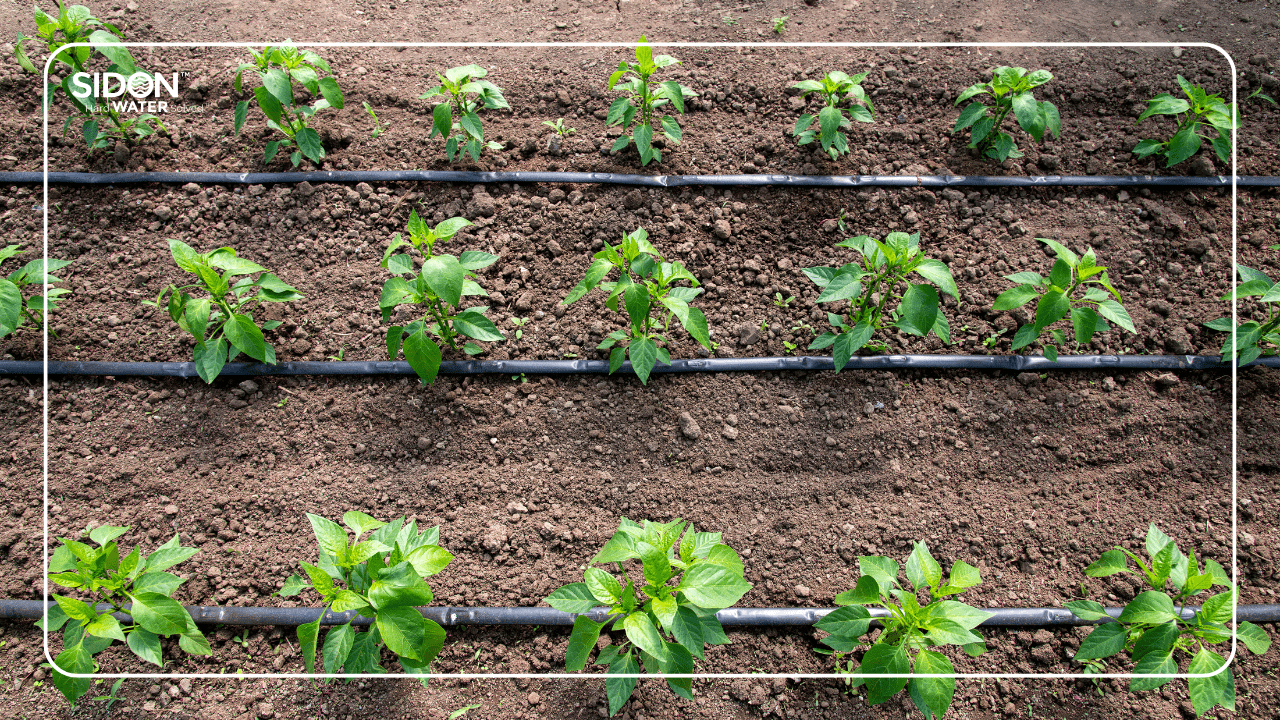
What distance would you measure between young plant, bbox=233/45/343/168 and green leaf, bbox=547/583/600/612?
2.43 meters

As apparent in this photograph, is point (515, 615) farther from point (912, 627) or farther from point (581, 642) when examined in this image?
point (912, 627)

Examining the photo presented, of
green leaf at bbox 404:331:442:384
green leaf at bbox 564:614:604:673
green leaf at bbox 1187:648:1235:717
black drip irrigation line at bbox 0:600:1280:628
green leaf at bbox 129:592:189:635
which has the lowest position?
black drip irrigation line at bbox 0:600:1280:628

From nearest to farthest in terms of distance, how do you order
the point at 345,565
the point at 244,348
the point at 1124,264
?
1. the point at 345,565
2. the point at 244,348
3. the point at 1124,264

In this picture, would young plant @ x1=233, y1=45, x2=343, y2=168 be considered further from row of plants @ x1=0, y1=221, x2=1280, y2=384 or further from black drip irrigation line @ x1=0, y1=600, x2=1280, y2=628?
black drip irrigation line @ x1=0, y1=600, x2=1280, y2=628

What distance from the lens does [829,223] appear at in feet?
10.9

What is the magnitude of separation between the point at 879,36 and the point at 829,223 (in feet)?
4.56

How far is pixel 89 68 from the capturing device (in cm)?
370

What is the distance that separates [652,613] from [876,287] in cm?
158

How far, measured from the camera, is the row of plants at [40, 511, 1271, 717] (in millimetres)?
2041

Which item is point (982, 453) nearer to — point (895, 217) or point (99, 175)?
point (895, 217)

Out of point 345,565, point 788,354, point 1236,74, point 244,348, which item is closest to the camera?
point 345,565

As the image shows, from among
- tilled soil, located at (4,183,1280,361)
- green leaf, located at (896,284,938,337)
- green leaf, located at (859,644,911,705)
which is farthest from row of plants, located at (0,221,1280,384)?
green leaf, located at (859,644,911,705)

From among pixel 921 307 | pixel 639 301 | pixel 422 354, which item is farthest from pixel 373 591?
pixel 921 307

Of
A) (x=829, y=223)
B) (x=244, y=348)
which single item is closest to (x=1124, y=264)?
(x=829, y=223)
